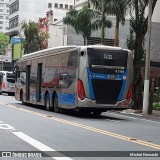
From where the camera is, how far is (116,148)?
11250 millimetres

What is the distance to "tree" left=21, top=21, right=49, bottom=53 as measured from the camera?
2253 inches

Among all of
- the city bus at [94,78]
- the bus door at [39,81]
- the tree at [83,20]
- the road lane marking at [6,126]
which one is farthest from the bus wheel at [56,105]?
the tree at [83,20]

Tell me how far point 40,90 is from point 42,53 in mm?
2143

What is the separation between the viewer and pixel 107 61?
2112cm

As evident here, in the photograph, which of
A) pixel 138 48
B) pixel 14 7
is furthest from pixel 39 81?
pixel 14 7

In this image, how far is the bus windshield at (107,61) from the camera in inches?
822

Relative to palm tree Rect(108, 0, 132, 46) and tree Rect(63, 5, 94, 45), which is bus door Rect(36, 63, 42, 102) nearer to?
palm tree Rect(108, 0, 132, 46)

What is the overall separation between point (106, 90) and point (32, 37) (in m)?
37.9

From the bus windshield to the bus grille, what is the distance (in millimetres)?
504

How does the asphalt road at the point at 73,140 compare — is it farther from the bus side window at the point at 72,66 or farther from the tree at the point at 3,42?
the tree at the point at 3,42

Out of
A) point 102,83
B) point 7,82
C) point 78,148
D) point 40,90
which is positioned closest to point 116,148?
point 78,148

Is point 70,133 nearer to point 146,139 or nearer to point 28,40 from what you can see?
point 146,139

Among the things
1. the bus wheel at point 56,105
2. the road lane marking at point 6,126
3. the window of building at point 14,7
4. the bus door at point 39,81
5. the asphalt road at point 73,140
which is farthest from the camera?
the window of building at point 14,7

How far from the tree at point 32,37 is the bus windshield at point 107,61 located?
1447 inches
